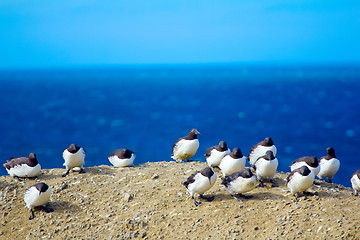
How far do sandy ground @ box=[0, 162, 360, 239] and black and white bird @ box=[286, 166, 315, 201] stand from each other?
1.09 feet

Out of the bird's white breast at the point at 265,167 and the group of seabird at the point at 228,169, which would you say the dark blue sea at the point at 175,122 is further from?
the bird's white breast at the point at 265,167

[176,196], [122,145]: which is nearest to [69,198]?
[176,196]

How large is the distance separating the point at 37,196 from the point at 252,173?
6.64m

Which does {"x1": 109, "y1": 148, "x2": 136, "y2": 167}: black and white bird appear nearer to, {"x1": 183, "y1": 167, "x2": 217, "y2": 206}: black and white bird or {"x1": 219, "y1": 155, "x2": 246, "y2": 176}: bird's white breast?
{"x1": 219, "y1": 155, "x2": 246, "y2": 176}: bird's white breast

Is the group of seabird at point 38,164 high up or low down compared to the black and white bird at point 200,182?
down

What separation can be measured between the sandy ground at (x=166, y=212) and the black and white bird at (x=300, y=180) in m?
0.33

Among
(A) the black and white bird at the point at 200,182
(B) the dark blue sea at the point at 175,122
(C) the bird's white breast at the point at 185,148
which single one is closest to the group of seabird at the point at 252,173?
(A) the black and white bird at the point at 200,182

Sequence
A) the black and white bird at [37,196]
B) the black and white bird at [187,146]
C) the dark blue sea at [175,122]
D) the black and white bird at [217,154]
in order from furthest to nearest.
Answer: the dark blue sea at [175,122] < the black and white bird at [187,146] < the black and white bird at [217,154] < the black and white bird at [37,196]

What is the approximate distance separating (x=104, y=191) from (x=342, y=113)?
389 feet

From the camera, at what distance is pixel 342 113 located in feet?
401

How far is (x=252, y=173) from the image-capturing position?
1329 cm

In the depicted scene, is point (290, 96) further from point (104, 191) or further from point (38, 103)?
point (104, 191)

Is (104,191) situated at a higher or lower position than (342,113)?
higher

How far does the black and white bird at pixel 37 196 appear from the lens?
1310cm
